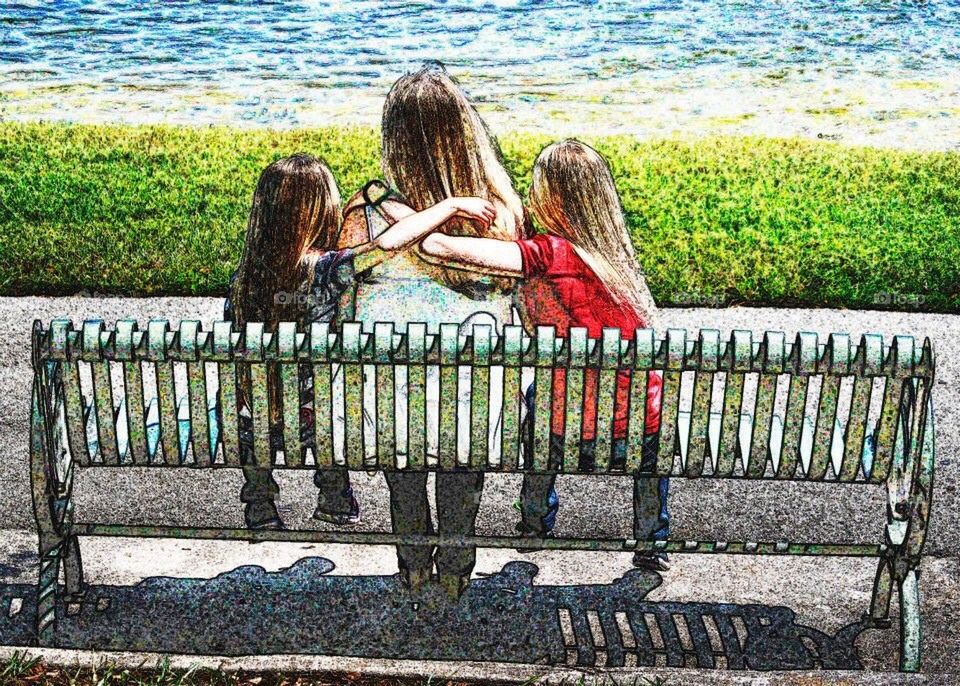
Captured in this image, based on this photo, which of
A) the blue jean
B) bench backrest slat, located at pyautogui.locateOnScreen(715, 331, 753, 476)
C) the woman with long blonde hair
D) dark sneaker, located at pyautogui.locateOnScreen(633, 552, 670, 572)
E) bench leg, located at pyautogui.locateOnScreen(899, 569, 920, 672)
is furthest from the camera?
dark sneaker, located at pyautogui.locateOnScreen(633, 552, 670, 572)

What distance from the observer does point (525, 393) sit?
4402 mm

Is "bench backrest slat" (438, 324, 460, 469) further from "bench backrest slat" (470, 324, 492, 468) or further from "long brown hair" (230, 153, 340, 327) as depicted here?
"long brown hair" (230, 153, 340, 327)

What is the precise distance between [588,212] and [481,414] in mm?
700

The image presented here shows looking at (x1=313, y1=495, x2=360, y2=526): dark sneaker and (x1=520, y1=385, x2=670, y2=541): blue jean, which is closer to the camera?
(x1=520, y1=385, x2=670, y2=541): blue jean

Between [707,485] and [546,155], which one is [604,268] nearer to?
[546,155]

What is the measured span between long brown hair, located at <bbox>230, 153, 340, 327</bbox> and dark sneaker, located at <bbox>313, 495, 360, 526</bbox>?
0.75 m

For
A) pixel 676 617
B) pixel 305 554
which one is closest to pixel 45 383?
pixel 305 554

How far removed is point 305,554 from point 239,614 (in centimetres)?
41

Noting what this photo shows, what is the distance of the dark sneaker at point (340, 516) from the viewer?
485 centimetres

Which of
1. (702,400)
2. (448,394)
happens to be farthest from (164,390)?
(702,400)

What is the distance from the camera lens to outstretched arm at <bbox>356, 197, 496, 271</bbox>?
4391mm

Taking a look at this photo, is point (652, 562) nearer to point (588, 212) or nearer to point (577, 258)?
point (577, 258)

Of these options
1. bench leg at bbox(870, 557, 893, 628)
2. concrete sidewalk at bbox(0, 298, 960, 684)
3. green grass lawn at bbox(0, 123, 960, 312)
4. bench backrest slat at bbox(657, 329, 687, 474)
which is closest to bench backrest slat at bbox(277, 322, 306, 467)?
concrete sidewalk at bbox(0, 298, 960, 684)

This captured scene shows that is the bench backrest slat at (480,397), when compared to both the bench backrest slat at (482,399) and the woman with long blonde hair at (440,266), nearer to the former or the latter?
the bench backrest slat at (482,399)
